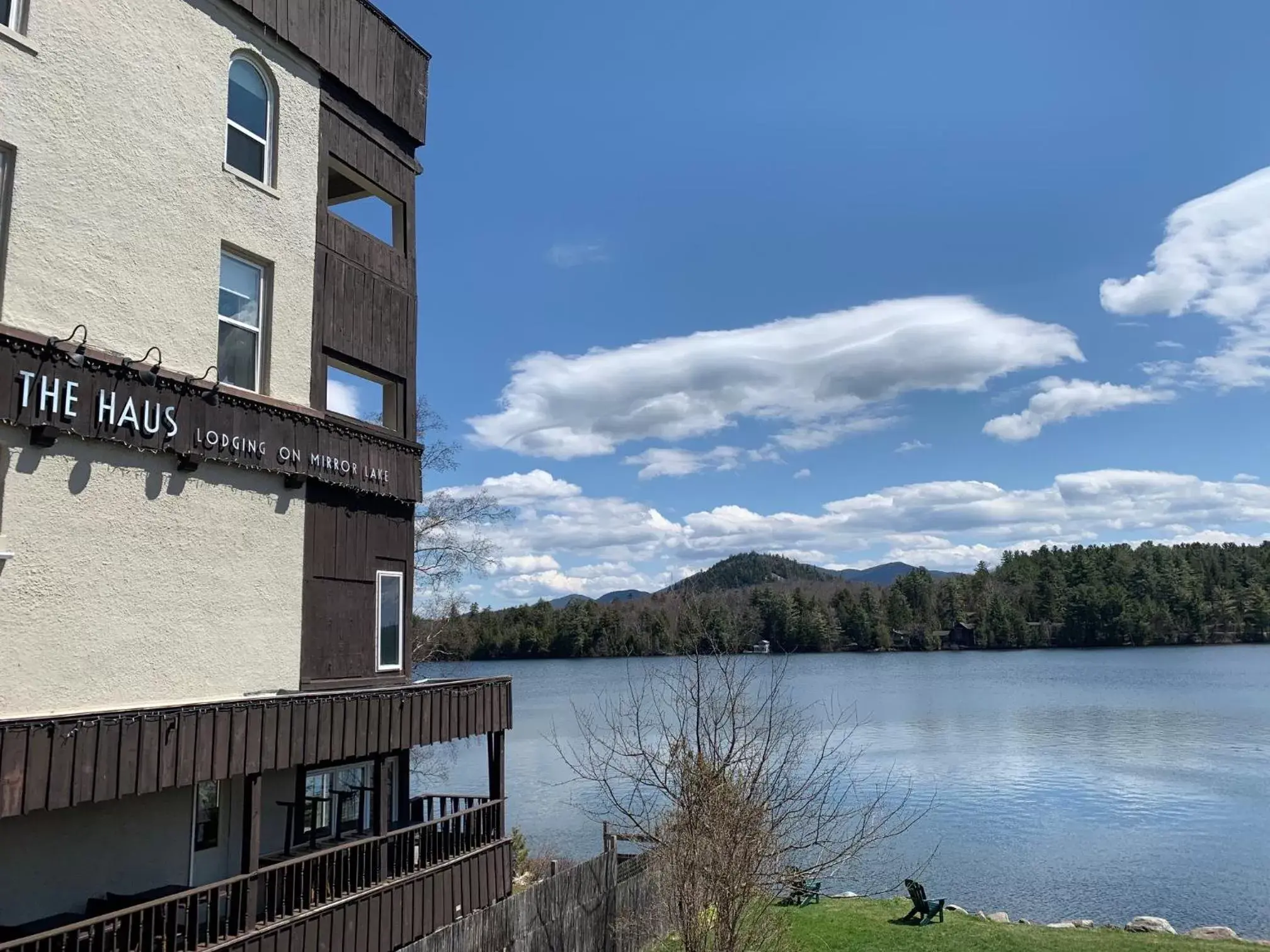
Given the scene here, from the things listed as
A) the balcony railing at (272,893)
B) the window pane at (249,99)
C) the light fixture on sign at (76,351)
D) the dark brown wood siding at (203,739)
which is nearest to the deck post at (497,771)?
the balcony railing at (272,893)

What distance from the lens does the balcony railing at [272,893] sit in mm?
8406

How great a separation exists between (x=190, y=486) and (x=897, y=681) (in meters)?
79.1

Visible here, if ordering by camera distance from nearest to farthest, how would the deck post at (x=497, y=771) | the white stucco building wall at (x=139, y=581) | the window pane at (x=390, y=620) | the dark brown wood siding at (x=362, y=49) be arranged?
1. the white stucco building wall at (x=139, y=581)
2. the dark brown wood siding at (x=362, y=49)
3. the window pane at (x=390, y=620)
4. the deck post at (x=497, y=771)

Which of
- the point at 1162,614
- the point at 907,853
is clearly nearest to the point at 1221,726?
A: the point at 907,853

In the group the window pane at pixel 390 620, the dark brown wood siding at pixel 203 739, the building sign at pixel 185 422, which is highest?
the building sign at pixel 185 422

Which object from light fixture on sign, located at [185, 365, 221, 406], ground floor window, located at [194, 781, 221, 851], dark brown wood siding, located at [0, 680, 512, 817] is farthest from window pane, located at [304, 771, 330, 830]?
light fixture on sign, located at [185, 365, 221, 406]

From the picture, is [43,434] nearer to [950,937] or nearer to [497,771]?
[497,771]

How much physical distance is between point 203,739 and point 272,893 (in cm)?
229

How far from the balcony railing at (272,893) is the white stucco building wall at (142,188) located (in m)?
5.64

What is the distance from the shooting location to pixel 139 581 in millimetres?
10031

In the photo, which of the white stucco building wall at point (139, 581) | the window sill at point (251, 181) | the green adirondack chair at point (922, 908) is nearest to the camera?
the white stucco building wall at point (139, 581)

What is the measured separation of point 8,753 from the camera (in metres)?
7.59

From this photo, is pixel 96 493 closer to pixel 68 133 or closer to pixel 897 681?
pixel 68 133

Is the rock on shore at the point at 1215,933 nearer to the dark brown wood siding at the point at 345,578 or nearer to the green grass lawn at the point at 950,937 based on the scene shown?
the green grass lawn at the point at 950,937
